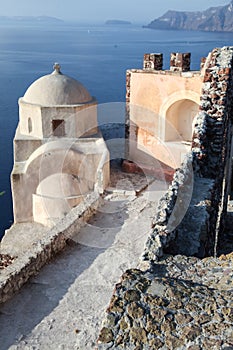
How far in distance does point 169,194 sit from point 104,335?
8.30ft

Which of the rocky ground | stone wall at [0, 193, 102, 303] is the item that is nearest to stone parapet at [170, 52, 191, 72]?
stone wall at [0, 193, 102, 303]

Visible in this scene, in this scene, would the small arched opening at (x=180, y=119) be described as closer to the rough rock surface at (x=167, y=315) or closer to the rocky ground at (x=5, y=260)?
the rocky ground at (x=5, y=260)

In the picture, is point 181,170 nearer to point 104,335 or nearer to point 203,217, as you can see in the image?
point 203,217

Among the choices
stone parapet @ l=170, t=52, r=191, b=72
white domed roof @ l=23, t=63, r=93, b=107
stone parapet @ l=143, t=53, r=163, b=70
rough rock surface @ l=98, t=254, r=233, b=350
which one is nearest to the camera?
rough rock surface @ l=98, t=254, r=233, b=350

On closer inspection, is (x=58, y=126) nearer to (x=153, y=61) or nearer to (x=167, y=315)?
(x=153, y=61)

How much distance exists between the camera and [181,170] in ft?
17.4

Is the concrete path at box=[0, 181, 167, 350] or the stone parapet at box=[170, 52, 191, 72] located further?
the stone parapet at box=[170, 52, 191, 72]

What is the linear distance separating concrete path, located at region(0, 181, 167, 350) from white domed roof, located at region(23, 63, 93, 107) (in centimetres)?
561

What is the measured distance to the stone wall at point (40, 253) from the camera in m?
6.31

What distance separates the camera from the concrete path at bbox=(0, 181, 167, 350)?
5.58 meters

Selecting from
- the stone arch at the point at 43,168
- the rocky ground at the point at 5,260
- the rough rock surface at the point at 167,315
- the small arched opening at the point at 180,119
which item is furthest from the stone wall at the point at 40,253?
the small arched opening at the point at 180,119

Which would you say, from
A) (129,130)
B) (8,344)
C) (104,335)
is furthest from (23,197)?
(104,335)

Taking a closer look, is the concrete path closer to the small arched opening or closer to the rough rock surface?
the rough rock surface

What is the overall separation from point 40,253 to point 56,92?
8268 mm
